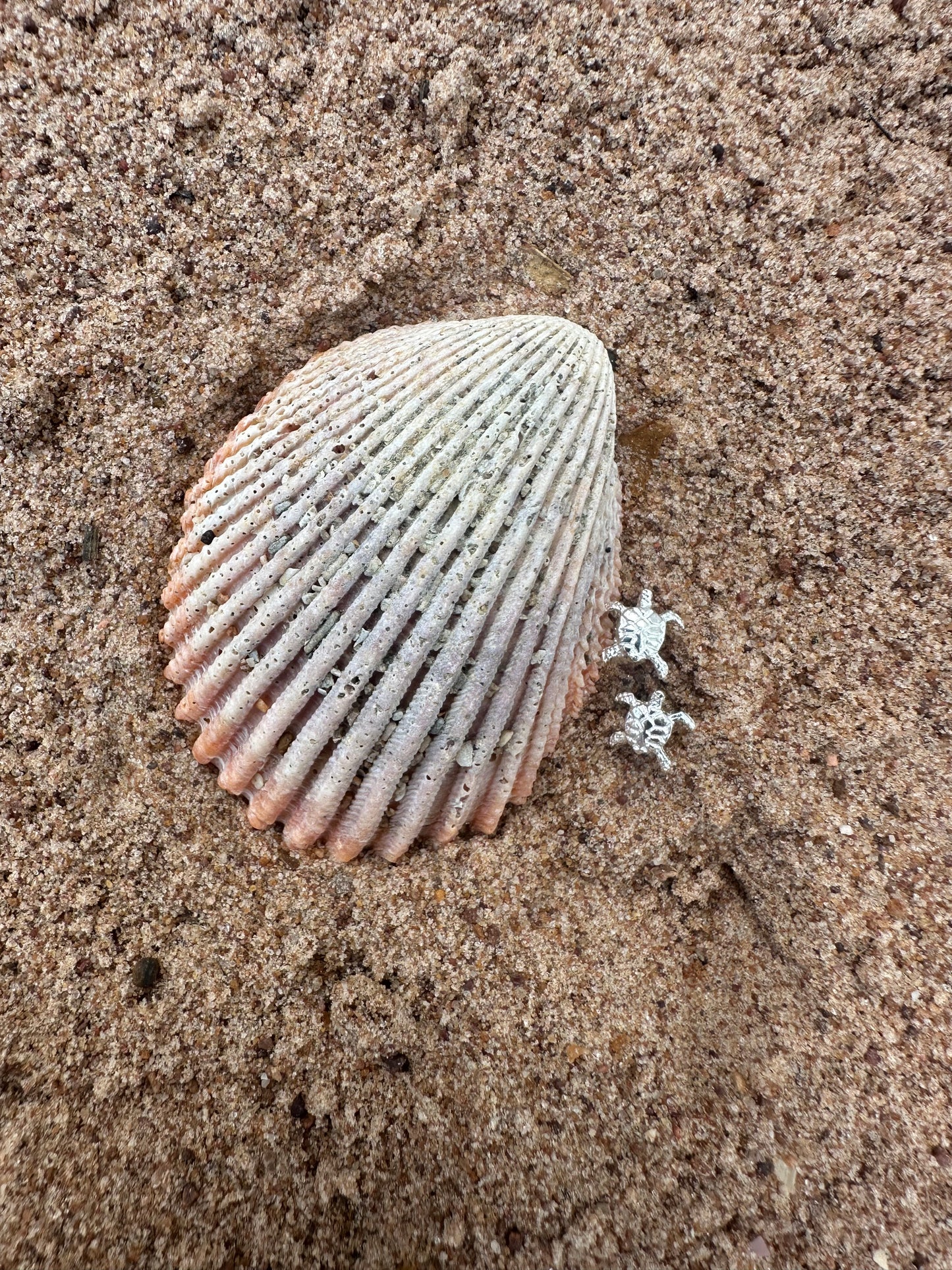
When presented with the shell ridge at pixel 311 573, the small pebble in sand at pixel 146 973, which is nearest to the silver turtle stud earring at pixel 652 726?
the shell ridge at pixel 311 573

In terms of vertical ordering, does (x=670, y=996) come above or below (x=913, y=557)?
below

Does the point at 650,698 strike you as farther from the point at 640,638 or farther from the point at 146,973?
the point at 146,973

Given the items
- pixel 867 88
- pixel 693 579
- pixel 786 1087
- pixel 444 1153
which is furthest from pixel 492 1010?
pixel 867 88

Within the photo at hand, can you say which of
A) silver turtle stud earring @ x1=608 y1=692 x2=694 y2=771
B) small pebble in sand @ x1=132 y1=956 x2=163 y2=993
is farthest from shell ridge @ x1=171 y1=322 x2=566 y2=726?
silver turtle stud earring @ x1=608 y1=692 x2=694 y2=771

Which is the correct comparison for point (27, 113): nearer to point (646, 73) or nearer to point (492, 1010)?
point (646, 73)

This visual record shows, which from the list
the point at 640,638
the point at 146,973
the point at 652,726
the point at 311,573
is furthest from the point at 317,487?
the point at 146,973

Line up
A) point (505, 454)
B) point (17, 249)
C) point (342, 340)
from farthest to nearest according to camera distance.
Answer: point (342, 340)
point (17, 249)
point (505, 454)
